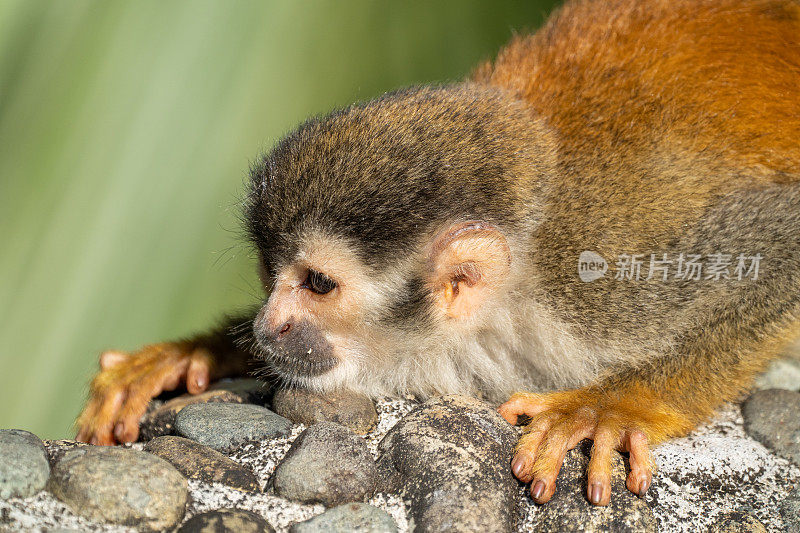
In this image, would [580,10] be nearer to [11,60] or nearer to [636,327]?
[636,327]

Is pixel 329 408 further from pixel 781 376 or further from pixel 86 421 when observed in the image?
pixel 781 376

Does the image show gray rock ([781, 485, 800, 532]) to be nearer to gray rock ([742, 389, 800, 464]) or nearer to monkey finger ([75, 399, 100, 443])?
gray rock ([742, 389, 800, 464])

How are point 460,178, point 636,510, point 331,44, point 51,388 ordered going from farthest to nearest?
point 331,44 < point 51,388 < point 460,178 < point 636,510

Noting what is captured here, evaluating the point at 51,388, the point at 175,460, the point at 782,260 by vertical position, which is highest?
the point at 782,260

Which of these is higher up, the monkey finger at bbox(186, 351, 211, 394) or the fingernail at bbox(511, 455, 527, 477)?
the fingernail at bbox(511, 455, 527, 477)

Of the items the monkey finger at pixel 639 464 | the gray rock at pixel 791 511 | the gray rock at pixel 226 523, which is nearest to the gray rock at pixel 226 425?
the gray rock at pixel 226 523

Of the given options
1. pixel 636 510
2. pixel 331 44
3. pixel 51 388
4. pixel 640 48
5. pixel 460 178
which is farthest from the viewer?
pixel 331 44

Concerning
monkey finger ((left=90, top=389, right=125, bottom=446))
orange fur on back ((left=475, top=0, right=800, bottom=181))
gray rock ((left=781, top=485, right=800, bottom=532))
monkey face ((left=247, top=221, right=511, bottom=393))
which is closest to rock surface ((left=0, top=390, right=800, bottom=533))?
gray rock ((left=781, top=485, right=800, bottom=532))

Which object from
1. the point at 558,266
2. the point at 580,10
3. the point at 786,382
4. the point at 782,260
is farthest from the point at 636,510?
the point at 580,10
